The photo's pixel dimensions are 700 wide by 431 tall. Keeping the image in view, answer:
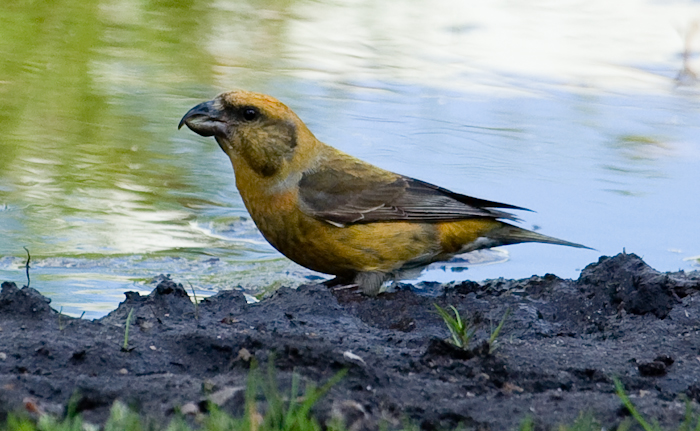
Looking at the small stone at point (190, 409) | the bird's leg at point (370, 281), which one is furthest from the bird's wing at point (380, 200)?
the small stone at point (190, 409)

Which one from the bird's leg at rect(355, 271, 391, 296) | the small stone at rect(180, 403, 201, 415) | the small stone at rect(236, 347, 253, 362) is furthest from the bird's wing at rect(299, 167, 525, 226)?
the small stone at rect(180, 403, 201, 415)

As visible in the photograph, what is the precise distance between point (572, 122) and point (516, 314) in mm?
5063

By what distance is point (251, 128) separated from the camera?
5.52 meters

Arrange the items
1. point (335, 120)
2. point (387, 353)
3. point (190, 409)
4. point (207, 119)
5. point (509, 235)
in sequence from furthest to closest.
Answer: point (335, 120)
point (509, 235)
point (207, 119)
point (387, 353)
point (190, 409)

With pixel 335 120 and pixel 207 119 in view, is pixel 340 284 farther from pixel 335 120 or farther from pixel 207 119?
pixel 335 120

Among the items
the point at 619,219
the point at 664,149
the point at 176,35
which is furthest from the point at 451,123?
the point at 176,35

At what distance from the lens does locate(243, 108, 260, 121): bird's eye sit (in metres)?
5.52

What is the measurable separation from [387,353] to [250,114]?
2.13 meters

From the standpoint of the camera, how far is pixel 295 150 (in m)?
5.69

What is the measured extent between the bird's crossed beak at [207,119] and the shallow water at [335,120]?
835 millimetres

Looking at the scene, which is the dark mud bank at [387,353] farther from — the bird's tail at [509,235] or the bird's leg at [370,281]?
the bird's tail at [509,235]

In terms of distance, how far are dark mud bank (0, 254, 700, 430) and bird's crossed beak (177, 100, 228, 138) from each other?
1.08 meters

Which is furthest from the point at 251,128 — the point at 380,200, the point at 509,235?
the point at 509,235

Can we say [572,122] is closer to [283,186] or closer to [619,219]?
[619,219]
